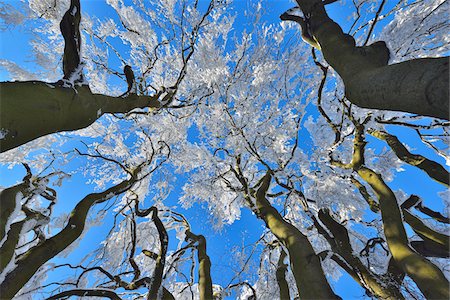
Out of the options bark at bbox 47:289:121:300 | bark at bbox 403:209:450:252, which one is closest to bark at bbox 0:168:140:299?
bark at bbox 47:289:121:300

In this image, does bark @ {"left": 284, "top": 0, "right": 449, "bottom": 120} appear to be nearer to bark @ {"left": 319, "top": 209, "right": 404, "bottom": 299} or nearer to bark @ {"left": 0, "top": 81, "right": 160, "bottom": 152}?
bark @ {"left": 0, "top": 81, "right": 160, "bottom": 152}

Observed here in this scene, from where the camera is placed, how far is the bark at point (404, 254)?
1.95 m

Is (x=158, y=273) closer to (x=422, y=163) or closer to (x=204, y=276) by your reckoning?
(x=204, y=276)

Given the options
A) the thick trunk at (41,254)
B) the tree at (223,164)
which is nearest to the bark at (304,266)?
the tree at (223,164)

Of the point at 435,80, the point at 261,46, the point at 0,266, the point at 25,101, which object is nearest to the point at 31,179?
the point at 0,266

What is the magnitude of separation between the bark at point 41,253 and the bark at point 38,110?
170cm

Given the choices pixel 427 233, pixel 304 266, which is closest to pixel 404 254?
pixel 304 266

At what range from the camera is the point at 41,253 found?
9.52ft

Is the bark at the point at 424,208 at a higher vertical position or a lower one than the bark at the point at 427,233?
higher

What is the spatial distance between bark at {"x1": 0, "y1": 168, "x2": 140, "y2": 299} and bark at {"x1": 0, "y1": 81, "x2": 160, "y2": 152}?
170cm

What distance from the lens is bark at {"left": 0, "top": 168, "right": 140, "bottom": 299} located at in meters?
2.65

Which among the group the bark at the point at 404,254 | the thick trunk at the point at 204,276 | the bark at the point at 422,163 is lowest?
the bark at the point at 404,254

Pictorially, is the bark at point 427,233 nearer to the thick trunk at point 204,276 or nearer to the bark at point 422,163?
the bark at point 422,163

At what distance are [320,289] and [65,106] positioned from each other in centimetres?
255
